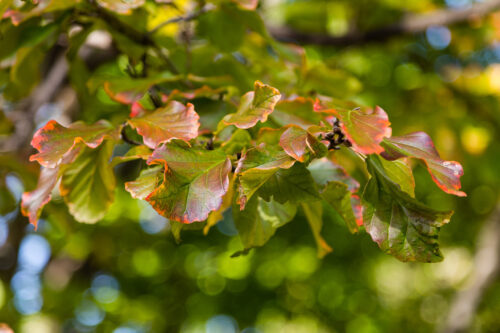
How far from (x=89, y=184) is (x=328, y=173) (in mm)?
367

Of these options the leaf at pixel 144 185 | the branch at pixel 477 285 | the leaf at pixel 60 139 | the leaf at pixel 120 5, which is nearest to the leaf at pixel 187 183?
the leaf at pixel 144 185

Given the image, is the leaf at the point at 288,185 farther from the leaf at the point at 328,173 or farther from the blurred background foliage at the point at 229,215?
the blurred background foliage at the point at 229,215

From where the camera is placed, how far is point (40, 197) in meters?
0.61

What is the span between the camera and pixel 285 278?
3611 mm

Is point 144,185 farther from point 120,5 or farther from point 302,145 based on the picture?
point 120,5

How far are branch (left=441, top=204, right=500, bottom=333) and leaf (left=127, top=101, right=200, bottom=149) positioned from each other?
2.22m

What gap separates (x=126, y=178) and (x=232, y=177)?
1.84 m

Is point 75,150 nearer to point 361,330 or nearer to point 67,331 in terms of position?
point 67,331

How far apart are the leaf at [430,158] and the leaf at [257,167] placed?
11cm

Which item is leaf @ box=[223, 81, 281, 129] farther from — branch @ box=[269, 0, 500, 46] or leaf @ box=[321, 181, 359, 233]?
branch @ box=[269, 0, 500, 46]

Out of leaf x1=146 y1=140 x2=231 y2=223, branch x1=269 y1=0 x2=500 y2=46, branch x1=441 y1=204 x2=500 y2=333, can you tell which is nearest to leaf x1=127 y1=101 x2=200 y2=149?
leaf x1=146 y1=140 x2=231 y2=223

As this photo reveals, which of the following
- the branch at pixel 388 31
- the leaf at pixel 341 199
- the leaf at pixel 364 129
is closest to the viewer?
the leaf at pixel 364 129

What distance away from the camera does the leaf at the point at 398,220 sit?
47cm

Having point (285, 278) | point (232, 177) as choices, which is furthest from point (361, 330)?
point (232, 177)
